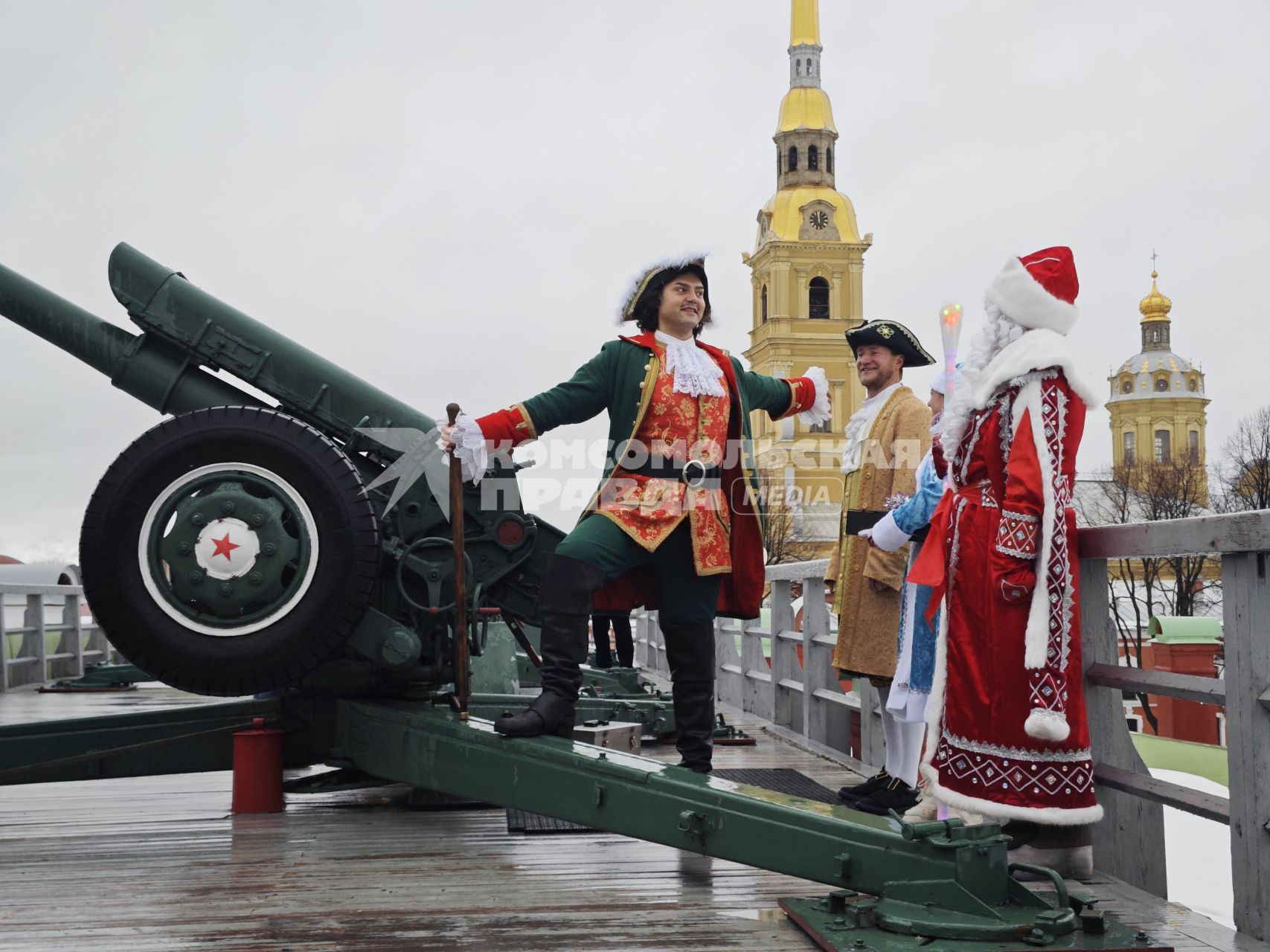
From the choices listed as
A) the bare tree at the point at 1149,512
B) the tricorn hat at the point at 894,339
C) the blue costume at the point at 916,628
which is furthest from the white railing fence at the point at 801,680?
the bare tree at the point at 1149,512

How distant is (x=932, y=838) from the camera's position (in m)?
2.80

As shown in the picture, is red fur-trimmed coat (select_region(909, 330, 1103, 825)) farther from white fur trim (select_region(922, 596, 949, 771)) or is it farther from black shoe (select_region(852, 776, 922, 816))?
black shoe (select_region(852, 776, 922, 816))

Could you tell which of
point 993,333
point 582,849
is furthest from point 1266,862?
point 582,849

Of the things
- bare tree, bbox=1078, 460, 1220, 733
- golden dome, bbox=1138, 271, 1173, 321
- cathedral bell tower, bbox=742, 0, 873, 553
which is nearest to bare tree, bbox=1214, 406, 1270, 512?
bare tree, bbox=1078, 460, 1220, 733

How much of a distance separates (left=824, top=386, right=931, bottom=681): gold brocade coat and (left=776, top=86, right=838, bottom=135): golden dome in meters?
81.2

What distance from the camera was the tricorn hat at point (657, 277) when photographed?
412 cm

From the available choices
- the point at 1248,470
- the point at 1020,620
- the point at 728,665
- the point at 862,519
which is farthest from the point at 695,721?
the point at 1248,470

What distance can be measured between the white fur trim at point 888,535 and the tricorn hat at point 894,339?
69cm

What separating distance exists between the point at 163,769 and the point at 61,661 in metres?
9.72

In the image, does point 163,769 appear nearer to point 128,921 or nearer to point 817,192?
point 128,921

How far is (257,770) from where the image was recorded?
4402 mm

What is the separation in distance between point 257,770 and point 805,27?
3353 inches

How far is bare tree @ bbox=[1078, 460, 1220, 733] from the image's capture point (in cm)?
3947

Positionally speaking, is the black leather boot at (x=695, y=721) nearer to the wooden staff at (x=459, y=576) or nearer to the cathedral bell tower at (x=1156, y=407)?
the wooden staff at (x=459, y=576)
